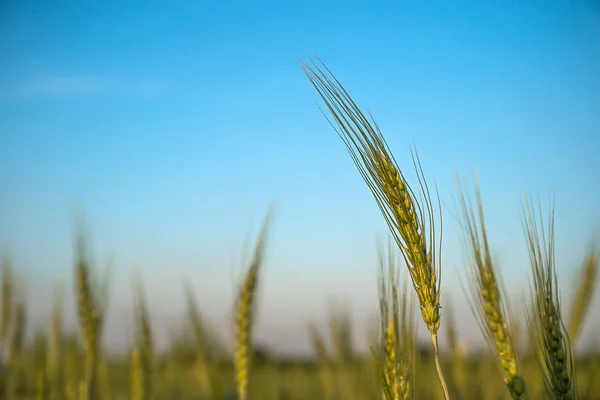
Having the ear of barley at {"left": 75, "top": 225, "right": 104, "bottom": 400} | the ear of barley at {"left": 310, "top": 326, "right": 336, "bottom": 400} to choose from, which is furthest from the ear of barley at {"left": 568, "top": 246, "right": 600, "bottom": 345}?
the ear of barley at {"left": 75, "top": 225, "right": 104, "bottom": 400}

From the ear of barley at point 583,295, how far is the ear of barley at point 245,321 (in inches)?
96.9

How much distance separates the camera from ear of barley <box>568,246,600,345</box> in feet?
14.5

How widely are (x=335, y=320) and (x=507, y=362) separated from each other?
3212 millimetres

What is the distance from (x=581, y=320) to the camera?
4441 mm

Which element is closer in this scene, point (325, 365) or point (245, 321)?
point (245, 321)

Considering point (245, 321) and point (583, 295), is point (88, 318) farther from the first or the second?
point (583, 295)

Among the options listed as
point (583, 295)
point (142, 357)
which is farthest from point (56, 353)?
point (583, 295)

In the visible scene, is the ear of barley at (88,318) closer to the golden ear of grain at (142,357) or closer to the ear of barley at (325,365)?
the golden ear of grain at (142,357)

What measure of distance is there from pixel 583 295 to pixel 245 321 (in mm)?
2732

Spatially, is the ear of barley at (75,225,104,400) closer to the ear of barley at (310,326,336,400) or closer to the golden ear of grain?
the golden ear of grain

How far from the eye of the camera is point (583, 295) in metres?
4.52

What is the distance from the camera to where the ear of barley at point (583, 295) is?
14.5ft

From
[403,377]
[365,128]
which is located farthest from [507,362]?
[365,128]

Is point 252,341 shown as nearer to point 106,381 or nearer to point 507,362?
point 507,362
